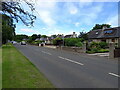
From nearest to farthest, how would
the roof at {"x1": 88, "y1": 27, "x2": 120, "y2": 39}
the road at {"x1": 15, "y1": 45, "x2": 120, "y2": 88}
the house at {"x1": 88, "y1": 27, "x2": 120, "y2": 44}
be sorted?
the road at {"x1": 15, "y1": 45, "x2": 120, "y2": 88}, the house at {"x1": 88, "y1": 27, "x2": 120, "y2": 44}, the roof at {"x1": 88, "y1": 27, "x2": 120, "y2": 39}

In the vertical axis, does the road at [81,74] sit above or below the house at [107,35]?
below

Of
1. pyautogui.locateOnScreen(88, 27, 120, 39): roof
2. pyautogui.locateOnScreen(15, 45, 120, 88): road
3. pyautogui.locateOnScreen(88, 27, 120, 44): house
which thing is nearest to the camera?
pyautogui.locateOnScreen(15, 45, 120, 88): road

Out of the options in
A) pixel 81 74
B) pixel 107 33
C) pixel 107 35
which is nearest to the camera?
pixel 81 74

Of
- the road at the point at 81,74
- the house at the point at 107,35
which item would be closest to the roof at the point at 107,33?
the house at the point at 107,35

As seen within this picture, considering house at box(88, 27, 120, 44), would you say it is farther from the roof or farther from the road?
the road

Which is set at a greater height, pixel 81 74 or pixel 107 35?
pixel 107 35

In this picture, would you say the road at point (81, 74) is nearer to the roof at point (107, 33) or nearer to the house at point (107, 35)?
the house at point (107, 35)

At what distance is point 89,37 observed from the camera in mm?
52031

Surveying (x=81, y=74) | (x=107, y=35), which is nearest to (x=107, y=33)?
(x=107, y=35)

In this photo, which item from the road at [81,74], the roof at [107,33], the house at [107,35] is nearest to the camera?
the road at [81,74]

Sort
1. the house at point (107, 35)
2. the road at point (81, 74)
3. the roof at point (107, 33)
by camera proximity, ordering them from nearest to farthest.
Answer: the road at point (81, 74) → the house at point (107, 35) → the roof at point (107, 33)

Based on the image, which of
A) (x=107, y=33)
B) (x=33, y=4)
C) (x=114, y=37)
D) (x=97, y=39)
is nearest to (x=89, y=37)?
(x=97, y=39)

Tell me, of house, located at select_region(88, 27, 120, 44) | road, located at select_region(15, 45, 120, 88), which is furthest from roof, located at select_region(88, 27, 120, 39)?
road, located at select_region(15, 45, 120, 88)

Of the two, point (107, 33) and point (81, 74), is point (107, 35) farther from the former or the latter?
point (81, 74)
